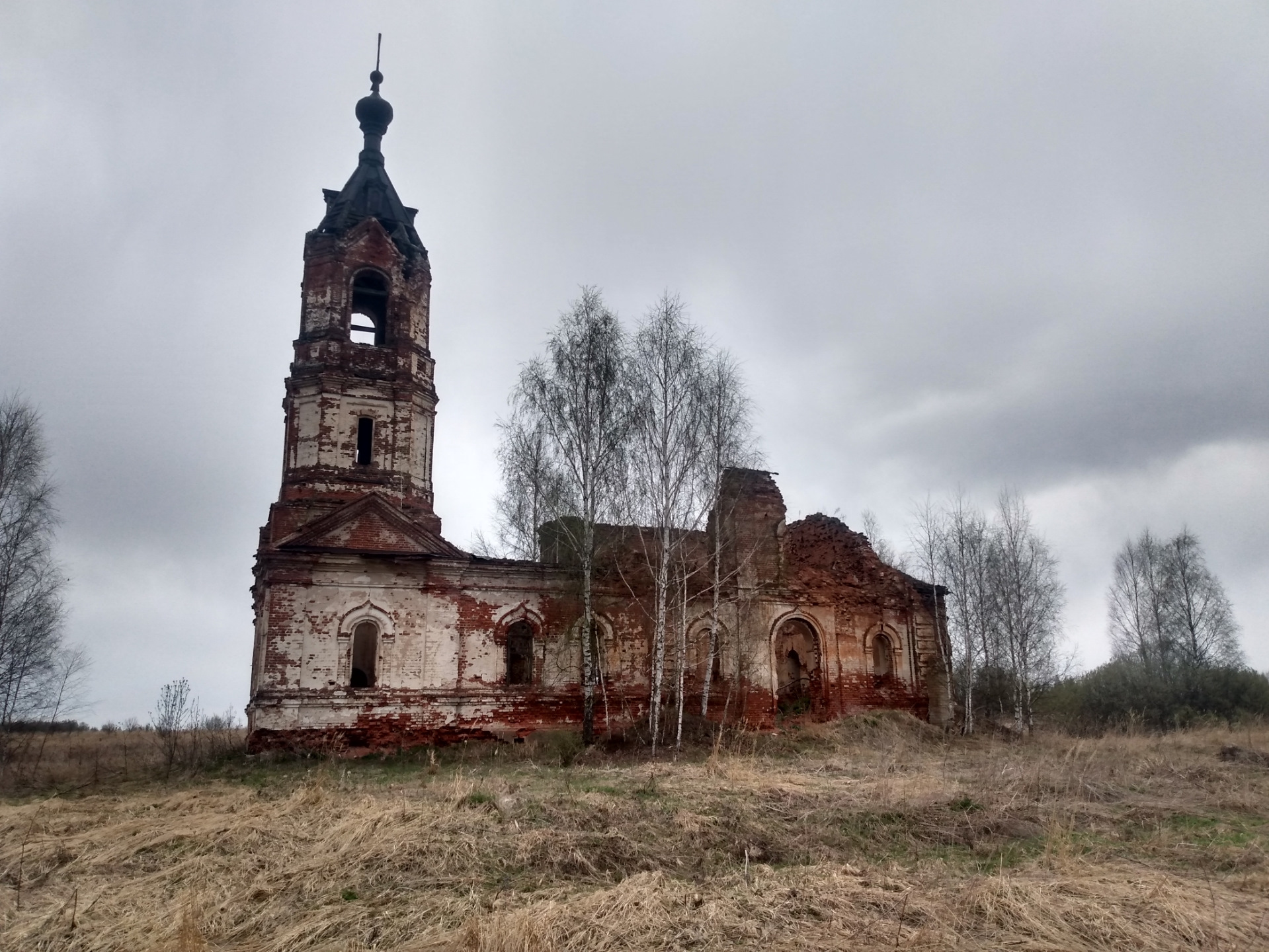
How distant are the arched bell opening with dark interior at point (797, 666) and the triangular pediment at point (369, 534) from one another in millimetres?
8468

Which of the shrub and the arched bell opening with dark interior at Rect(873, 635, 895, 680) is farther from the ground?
the arched bell opening with dark interior at Rect(873, 635, 895, 680)

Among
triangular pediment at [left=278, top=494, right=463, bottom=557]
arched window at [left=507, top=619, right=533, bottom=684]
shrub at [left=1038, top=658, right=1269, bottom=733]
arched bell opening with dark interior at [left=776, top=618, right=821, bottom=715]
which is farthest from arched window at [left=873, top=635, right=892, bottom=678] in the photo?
triangular pediment at [left=278, top=494, right=463, bottom=557]

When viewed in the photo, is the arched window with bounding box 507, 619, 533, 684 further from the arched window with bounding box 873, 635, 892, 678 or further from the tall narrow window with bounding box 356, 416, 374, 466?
the arched window with bounding box 873, 635, 892, 678

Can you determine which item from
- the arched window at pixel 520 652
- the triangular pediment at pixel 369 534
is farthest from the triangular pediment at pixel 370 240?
the arched window at pixel 520 652

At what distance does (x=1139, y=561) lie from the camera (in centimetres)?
3600

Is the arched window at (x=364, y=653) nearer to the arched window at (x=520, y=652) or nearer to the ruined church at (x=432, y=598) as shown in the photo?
the ruined church at (x=432, y=598)

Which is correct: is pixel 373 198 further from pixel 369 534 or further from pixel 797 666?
pixel 797 666

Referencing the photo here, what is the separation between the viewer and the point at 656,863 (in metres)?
7.98

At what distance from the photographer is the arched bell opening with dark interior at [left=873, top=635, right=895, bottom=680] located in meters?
23.3

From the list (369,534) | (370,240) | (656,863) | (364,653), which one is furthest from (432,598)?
A: (656,863)

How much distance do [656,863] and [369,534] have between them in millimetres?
13191

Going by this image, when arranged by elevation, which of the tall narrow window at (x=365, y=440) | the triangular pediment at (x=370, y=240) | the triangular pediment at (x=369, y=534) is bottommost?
the triangular pediment at (x=369, y=534)

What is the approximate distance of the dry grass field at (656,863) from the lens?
20.2 ft

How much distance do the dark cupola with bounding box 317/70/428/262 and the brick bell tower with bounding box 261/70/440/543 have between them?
0.05 meters
